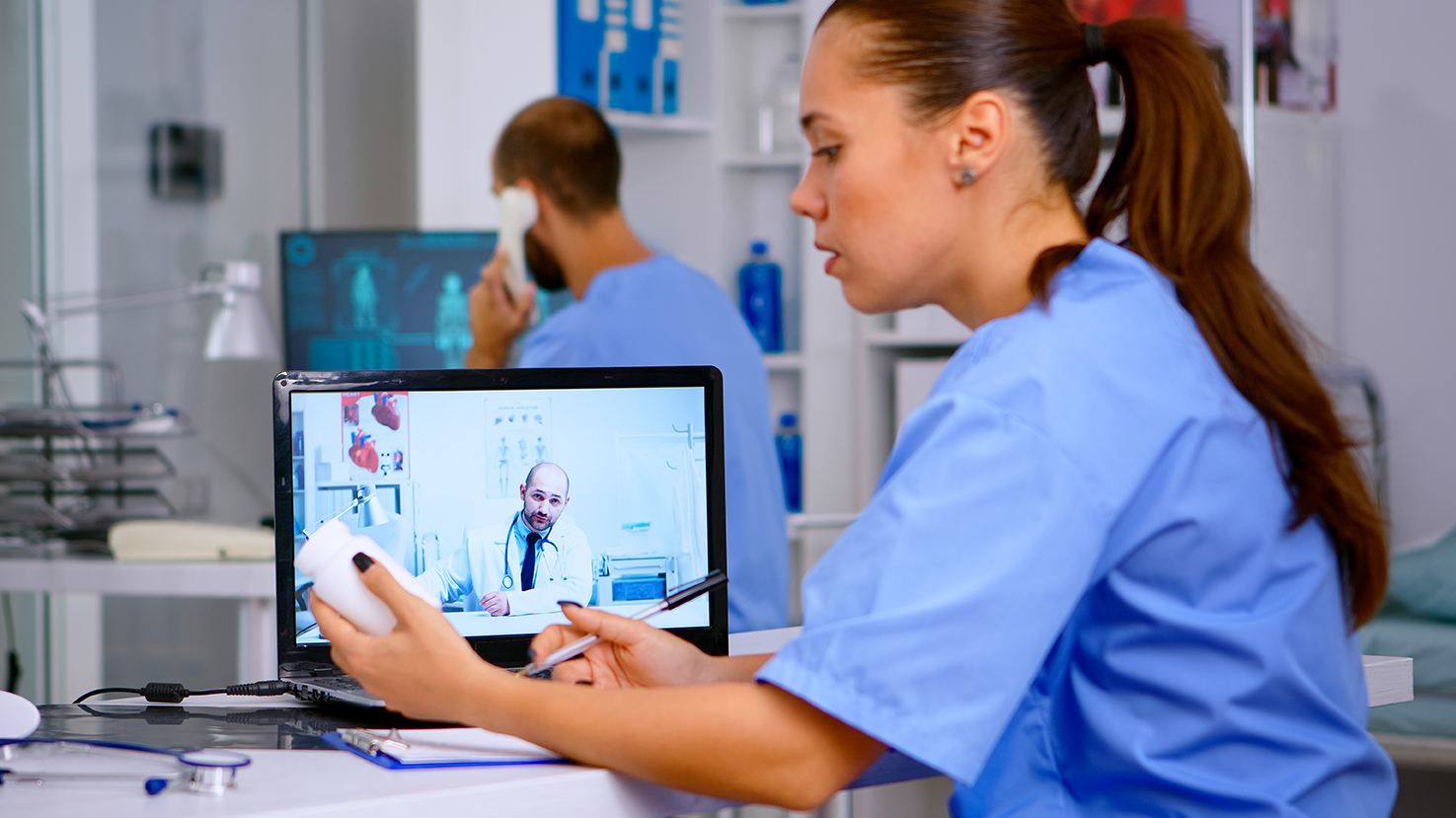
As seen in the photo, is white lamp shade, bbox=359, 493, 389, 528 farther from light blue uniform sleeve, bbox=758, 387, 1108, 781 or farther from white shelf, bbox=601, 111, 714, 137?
white shelf, bbox=601, 111, 714, 137

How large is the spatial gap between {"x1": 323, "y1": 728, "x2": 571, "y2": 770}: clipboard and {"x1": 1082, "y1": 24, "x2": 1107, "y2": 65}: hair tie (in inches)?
24.2

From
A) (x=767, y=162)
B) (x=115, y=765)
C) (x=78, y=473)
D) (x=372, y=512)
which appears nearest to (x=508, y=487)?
(x=372, y=512)

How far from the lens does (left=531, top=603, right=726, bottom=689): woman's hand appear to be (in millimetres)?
976

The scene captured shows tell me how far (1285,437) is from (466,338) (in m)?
2.23

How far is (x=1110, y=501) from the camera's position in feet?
2.47

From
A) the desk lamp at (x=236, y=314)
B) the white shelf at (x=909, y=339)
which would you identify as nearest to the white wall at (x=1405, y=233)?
the white shelf at (x=909, y=339)

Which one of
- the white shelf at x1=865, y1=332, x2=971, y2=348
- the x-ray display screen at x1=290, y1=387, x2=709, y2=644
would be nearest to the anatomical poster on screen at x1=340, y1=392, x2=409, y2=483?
the x-ray display screen at x1=290, y1=387, x2=709, y2=644

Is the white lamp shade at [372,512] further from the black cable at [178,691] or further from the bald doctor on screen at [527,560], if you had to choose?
the black cable at [178,691]

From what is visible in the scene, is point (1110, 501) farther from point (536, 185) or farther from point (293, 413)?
point (536, 185)

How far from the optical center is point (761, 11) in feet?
10.9

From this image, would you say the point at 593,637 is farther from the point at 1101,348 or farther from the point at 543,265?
the point at 543,265

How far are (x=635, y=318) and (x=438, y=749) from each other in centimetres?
102

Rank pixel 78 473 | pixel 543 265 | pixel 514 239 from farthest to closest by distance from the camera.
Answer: pixel 514 239
pixel 78 473
pixel 543 265

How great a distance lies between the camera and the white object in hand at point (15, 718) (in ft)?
2.94
